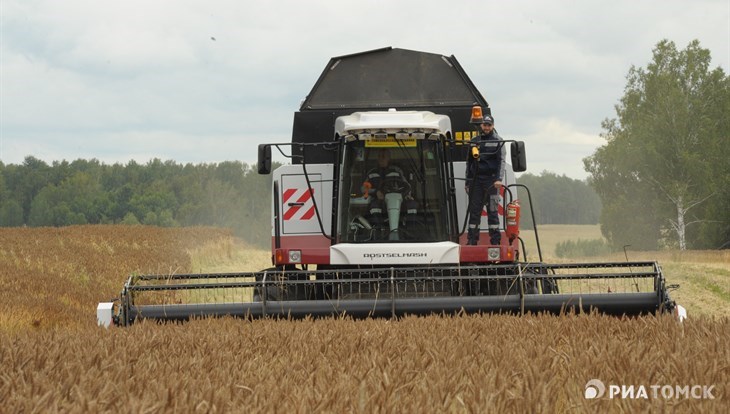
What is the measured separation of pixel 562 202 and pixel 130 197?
236 feet

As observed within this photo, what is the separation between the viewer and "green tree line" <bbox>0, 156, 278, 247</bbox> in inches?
3563

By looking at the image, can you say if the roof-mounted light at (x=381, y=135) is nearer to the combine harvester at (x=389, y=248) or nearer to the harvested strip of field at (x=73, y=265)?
the combine harvester at (x=389, y=248)

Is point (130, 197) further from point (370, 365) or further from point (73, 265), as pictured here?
point (370, 365)

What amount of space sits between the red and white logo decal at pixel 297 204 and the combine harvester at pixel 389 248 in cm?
1

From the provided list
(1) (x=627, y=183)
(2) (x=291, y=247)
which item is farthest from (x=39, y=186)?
(2) (x=291, y=247)

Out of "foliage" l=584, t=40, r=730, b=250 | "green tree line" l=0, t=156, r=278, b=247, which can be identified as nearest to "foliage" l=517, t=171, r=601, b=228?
"green tree line" l=0, t=156, r=278, b=247

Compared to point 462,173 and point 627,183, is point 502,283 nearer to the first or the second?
point 462,173

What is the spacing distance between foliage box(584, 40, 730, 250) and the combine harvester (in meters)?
35.9

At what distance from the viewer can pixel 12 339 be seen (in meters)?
6.38

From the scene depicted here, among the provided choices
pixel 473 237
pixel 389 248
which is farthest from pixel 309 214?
pixel 473 237

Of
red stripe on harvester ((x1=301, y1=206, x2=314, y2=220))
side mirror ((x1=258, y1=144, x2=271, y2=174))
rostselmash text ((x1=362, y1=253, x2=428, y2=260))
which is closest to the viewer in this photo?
rostselmash text ((x1=362, y1=253, x2=428, y2=260))

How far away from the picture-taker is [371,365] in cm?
505

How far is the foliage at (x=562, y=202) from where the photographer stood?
140 metres

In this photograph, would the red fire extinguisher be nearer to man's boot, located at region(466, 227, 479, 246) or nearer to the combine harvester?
the combine harvester
